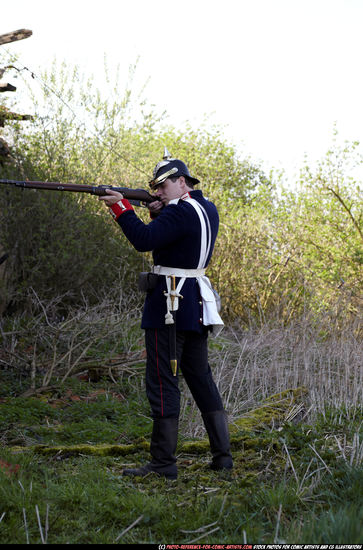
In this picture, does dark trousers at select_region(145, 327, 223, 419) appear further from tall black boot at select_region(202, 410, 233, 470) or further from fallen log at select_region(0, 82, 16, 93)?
fallen log at select_region(0, 82, 16, 93)

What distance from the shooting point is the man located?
452 cm

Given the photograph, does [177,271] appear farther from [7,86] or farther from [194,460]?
[7,86]

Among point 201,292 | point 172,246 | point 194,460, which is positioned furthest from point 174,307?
point 194,460

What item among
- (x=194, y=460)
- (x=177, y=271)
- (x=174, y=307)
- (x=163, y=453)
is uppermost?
(x=177, y=271)

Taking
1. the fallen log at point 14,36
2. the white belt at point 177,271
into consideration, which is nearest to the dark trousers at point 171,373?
the white belt at point 177,271

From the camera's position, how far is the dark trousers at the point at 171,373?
4.55 metres

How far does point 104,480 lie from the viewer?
420 cm

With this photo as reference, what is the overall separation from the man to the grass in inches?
12.0

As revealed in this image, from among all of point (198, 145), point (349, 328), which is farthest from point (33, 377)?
point (198, 145)

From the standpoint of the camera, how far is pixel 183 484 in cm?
434

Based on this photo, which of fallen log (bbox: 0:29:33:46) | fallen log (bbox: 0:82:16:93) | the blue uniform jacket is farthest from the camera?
fallen log (bbox: 0:82:16:93)

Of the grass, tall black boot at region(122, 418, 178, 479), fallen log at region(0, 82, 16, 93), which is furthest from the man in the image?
fallen log at region(0, 82, 16, 93)

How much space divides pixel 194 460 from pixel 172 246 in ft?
5.68

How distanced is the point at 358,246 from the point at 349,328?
296 centimetres
